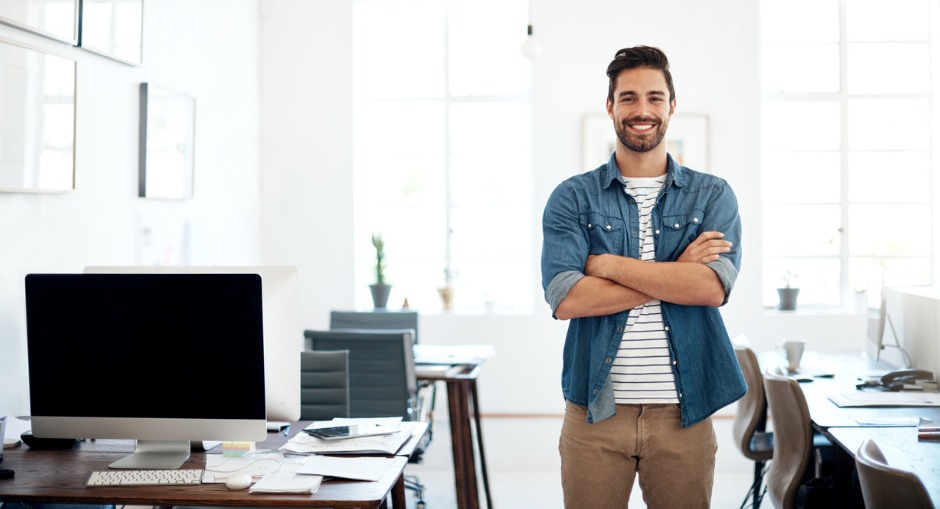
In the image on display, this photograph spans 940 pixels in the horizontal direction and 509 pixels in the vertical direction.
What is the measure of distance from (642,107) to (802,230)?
3970mm

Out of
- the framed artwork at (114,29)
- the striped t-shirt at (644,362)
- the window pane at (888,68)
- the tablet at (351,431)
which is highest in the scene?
the window pane at (888,68)

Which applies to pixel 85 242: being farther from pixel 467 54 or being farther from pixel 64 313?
pixel 467 54

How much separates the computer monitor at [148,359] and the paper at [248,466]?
79mm

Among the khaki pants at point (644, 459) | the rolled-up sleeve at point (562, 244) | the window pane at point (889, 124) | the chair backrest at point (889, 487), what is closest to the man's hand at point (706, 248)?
the rolled-up sleeve at point (562, 244)

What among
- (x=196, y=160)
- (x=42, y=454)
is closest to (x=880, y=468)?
(x=42, y=454)

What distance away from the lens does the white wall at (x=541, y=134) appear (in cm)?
548

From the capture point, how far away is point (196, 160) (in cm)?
466

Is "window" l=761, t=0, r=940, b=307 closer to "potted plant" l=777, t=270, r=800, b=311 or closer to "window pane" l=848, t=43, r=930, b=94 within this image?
"window pane" l=848, t=43, r=930, b=94

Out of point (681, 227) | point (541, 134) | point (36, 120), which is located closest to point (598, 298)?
point (681, 227)

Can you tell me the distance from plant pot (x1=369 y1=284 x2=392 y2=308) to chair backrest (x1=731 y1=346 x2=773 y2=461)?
8.28 ft

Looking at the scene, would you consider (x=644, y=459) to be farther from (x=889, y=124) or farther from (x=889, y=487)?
(x=889, y=124)

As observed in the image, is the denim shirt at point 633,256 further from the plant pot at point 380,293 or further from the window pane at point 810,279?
the window pane at point 810,279

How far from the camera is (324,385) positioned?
326 centimetres

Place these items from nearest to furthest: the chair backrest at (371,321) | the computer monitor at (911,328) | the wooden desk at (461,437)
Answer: the computer monitor at (911,328) → the wooden desk at (461,437) → the chair backrest at (371,321)
